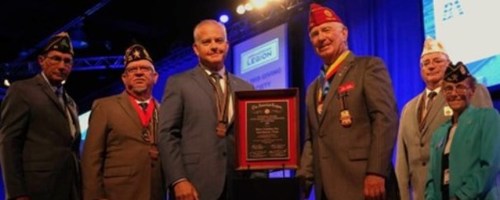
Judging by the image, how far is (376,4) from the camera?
696cm

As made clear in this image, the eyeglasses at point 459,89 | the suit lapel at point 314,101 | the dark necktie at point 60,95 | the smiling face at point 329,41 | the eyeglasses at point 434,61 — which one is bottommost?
the suit lapel at point 314,101

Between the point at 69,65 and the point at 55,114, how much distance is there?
→ 0.33m

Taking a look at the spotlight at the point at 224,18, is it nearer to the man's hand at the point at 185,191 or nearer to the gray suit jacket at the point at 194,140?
the gray suit jacket at the point at 194,140

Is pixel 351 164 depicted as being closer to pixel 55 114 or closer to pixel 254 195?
pixel 254 195

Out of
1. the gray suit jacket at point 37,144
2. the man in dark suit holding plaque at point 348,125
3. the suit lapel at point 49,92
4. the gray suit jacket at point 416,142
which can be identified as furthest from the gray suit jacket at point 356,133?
the suit lapel at point 49,92

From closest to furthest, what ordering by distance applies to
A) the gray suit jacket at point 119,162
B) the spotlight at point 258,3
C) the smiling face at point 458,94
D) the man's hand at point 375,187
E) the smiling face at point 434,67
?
the man's hand at point 375,187 < the smiling face at point 458,94 < the gray suit jacket at point 119,162 < the smiling face at point 434,67 < the spotlight at point 258,3

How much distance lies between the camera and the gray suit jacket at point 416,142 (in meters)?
4.19

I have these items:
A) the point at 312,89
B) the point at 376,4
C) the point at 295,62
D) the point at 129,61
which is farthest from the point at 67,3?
the point at 312,89

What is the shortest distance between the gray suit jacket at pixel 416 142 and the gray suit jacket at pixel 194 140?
1284 mm

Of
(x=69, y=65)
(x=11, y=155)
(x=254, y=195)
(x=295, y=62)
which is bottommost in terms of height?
(x=254, y=195)

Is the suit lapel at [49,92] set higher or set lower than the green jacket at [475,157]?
higher

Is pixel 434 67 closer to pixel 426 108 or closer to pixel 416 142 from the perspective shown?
pixel 426 108

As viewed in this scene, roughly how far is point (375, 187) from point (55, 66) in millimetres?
2032

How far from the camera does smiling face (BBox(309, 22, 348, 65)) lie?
3.47 metres
